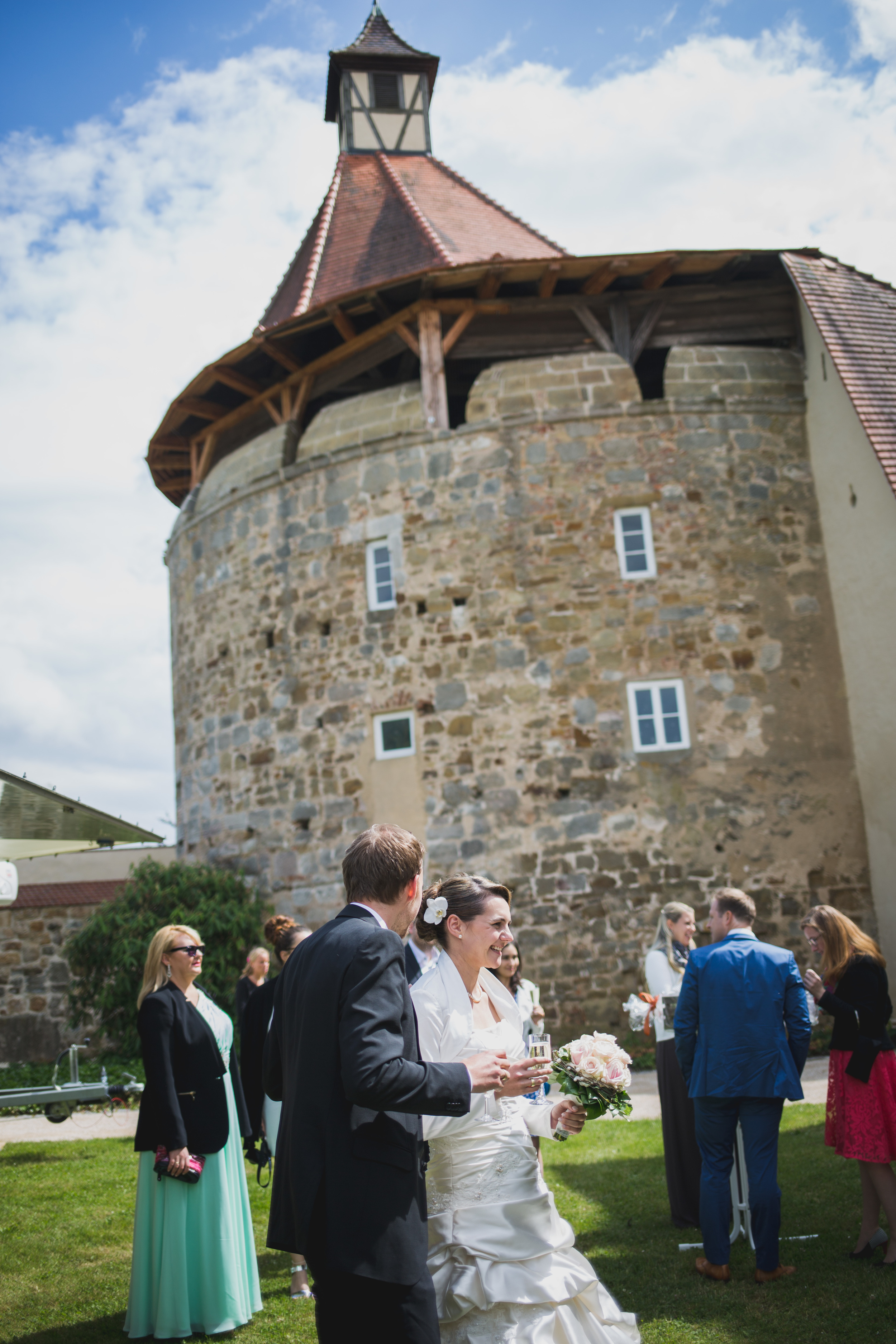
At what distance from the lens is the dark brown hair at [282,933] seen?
18.4 ft

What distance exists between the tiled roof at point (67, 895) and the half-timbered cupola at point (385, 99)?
43.3 ft

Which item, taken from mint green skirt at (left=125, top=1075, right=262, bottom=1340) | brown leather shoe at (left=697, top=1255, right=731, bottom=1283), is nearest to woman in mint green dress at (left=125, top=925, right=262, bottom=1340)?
mint green skirt at (left=125, top=1075, right=262, bottom=1340)

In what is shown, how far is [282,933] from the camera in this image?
5.72 meters

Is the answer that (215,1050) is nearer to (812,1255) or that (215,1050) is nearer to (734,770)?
(812,1255)

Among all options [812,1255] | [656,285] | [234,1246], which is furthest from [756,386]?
[234,1246]

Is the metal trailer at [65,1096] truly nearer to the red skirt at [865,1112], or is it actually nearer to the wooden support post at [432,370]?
the red skirt at [865,1112]

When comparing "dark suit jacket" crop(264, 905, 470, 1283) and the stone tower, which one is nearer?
"dark suit jacket" crop(264, 905, 470, 1283)

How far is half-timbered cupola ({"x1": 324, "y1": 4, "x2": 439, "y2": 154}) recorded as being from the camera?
1839 centimetres

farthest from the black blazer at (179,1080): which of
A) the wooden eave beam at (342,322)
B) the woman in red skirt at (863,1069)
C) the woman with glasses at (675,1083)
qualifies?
the wooden eave beam at (342,322)

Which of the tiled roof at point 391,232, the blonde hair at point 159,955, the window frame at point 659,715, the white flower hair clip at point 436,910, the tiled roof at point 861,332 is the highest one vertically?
the tiled roof at point 391,232

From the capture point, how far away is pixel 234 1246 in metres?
4.65

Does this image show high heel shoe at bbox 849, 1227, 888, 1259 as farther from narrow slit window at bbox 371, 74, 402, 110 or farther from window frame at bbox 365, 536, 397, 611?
narrow slit window at bbox 371, 74, 402, 110

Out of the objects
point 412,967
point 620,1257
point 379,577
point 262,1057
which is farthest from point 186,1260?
point 379,577

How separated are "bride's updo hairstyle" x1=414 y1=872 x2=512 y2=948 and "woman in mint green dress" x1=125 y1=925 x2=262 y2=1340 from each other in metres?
1.55
